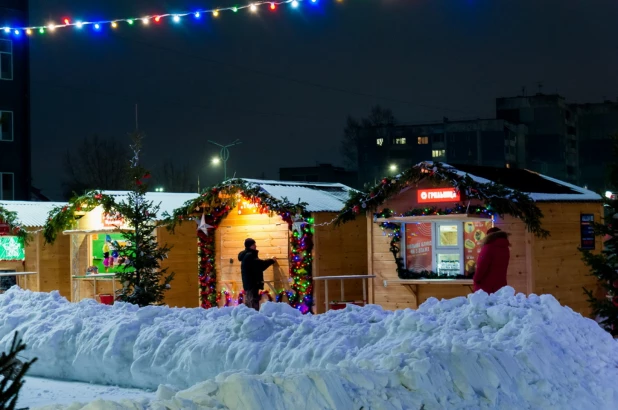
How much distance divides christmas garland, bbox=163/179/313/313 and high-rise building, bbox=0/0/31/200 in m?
24.5

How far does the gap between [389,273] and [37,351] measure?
7.56 metres

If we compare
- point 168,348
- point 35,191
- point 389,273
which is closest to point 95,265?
point 389,273

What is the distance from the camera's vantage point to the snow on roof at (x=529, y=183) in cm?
1661

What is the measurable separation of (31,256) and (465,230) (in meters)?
14.0

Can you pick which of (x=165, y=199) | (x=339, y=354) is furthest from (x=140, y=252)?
(x=339, y=354)

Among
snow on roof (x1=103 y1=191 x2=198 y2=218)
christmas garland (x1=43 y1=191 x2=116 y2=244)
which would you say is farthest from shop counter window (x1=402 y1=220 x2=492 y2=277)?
christmas garland (x1=43 y1=191 x2=116 y2=244)

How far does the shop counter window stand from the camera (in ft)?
55.8

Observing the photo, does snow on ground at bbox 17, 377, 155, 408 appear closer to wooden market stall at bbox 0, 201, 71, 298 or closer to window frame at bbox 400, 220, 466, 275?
window frame at bbox 400, 220, 466, 275

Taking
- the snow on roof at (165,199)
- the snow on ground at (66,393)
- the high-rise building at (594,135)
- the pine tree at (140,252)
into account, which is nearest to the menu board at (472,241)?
the pine tree at (140,252)

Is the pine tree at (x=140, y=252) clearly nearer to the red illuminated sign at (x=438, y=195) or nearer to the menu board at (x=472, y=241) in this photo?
the red illuminated sign at (x=438, y=195)

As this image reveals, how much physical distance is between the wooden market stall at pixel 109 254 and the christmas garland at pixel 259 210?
1.25 meters

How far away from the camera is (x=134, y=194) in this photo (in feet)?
60.0

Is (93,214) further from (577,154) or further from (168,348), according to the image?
(577,154)

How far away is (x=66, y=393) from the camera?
1187cm
